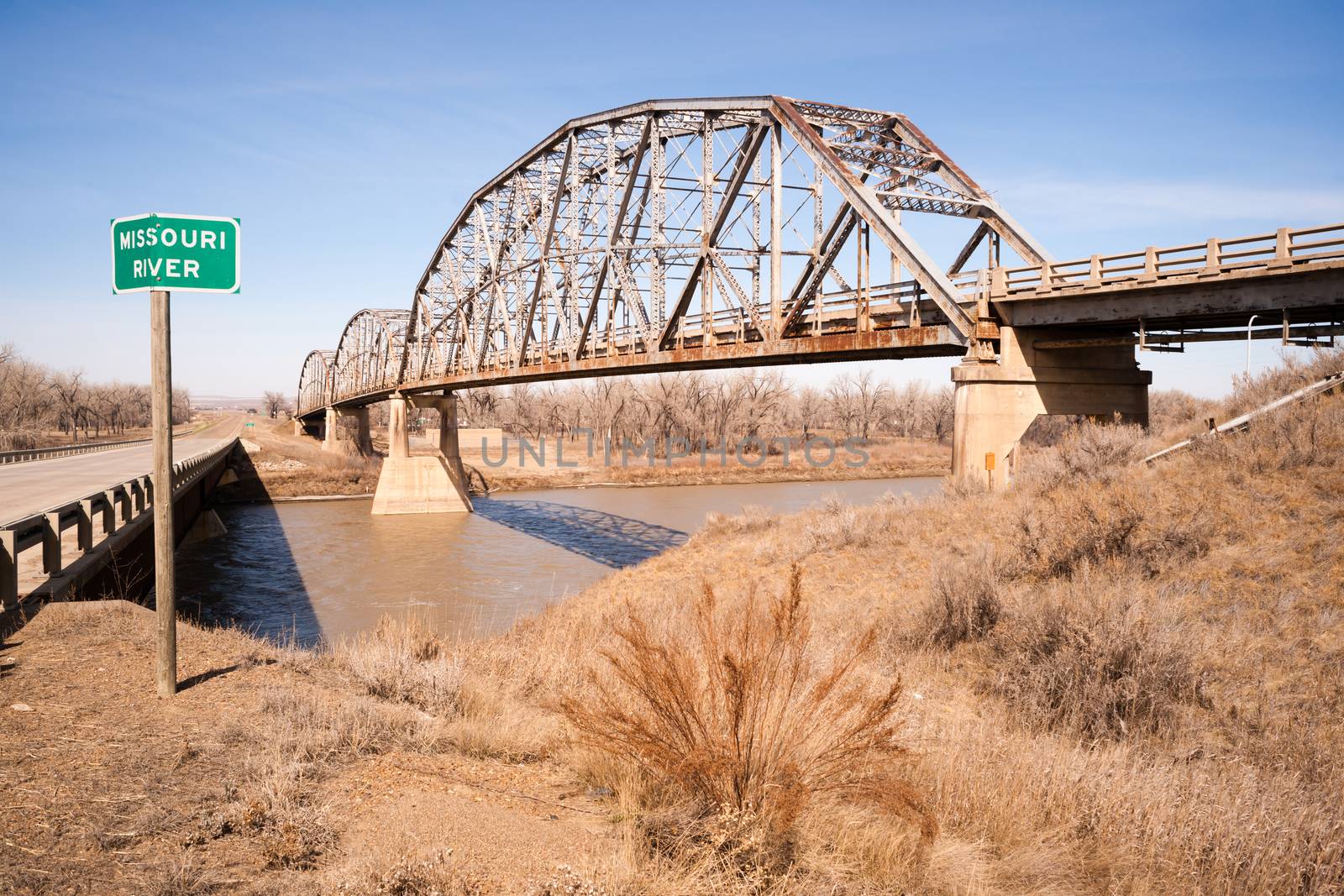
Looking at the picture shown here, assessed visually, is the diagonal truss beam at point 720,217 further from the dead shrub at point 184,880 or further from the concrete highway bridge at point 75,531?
the dead shrub at point 184,880

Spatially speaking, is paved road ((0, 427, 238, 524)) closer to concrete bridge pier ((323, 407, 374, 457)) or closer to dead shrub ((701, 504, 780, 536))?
dead shrub ((701, 504, 780, 536))

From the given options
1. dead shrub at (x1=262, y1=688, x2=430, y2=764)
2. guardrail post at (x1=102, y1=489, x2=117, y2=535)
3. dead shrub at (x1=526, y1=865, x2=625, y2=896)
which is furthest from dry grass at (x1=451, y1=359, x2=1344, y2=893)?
guardrail post at (x1=102, y1=489, x2=117, y2=535)

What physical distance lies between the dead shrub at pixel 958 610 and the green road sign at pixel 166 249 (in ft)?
30.6

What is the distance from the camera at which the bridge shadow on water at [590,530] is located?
108 feet

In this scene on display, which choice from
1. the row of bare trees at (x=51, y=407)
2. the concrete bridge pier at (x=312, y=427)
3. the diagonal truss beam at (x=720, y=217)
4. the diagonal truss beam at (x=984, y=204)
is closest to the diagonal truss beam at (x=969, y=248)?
the diagonal truss beam at (x=984, y=204)

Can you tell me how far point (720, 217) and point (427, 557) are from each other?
1982cm

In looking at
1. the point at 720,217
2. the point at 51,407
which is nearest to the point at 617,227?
the point at 720,217

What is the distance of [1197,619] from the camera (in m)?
9.30

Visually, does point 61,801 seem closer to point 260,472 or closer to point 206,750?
point 206,750

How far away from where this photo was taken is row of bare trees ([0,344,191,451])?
78.6 m

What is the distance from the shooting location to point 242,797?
4.16m

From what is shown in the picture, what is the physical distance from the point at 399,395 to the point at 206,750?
54.2m

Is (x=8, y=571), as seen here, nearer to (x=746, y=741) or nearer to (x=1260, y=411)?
(x=746, y=741)

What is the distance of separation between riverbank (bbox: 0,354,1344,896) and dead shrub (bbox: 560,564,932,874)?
2 centimetres
